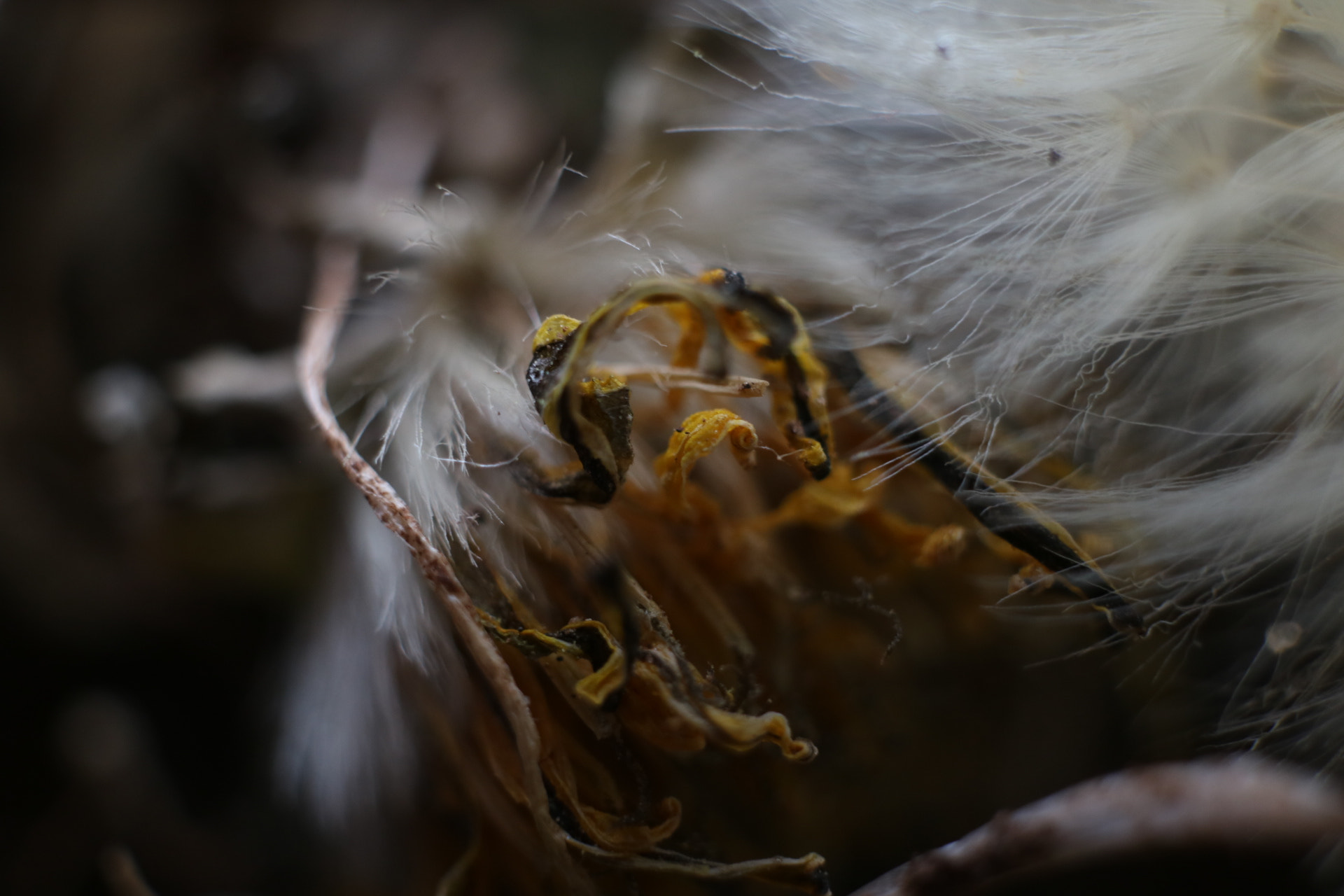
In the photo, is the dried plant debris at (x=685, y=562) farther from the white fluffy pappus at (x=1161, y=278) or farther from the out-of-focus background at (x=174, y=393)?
the out-of-focus background at (x=174, y=393)

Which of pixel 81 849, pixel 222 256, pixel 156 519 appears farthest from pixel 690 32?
pixel 81 849

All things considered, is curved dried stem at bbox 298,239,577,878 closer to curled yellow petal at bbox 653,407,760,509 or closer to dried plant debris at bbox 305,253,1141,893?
dried plant debris at bbox 305,253,1141,893

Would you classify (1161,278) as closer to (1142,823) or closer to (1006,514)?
(1006,514)

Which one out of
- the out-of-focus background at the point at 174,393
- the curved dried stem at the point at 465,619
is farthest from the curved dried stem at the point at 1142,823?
the out-of-focus background at the point at 174,393

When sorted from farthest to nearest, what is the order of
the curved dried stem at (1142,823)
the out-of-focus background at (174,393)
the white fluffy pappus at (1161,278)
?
the out-of-focus background at (174,393)
the white fluffy pappus at (1161,278)
the curved dried stem at (1142,823)

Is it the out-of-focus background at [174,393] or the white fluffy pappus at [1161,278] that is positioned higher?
the white fluffy pappus at [1161,278]

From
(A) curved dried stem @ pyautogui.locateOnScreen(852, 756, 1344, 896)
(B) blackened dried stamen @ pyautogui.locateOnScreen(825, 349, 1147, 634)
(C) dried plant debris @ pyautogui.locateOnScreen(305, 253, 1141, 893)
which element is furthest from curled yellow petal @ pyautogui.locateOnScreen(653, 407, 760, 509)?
(A) curved dried stem @ pyautogui.locateOnScreen(852, 756, 1344, 896)

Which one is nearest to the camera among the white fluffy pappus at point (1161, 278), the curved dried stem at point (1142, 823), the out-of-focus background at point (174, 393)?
the curved dried stem at point (1142, 823)
